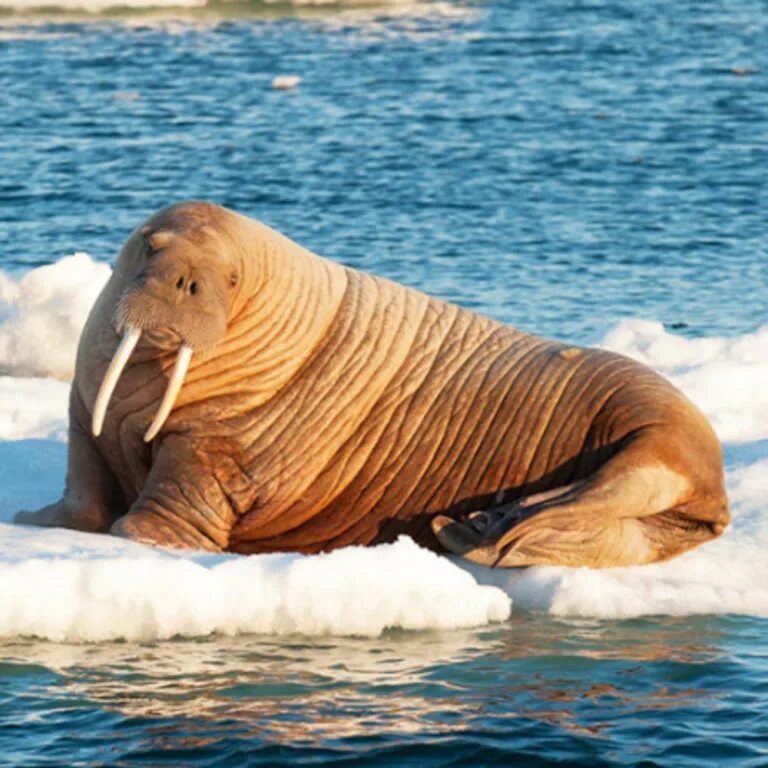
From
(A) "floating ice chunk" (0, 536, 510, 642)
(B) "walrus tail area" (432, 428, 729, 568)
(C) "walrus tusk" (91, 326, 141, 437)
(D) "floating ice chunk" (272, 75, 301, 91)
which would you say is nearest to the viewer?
(A) "floating ice chunk" (0, 536, 510, 642)

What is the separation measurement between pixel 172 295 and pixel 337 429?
94 centimetres

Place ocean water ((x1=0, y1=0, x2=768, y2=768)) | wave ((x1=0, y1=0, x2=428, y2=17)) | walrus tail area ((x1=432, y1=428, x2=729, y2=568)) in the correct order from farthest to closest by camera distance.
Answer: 1. wave ((x1=0, y1=0, x2=428, y2=17))
2. walrus tail area ((x1=432, y1=428, x2=729, y2=568))
3. ocean water ((x1=0, y1=0, x2=768, y2=768))

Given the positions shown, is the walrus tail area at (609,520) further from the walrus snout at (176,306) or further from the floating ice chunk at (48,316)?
the floating ice chunk at (48,316)

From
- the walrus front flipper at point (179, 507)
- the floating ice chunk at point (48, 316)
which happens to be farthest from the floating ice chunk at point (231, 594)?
the floating ice chunk at point (48, 316)

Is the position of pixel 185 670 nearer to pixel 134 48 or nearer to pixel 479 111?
pixel 479 111

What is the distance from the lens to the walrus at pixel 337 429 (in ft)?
24.1

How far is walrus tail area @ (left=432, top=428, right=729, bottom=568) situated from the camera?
7246 millimetres

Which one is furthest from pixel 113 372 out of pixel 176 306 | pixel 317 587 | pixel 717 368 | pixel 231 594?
pixel 717 368

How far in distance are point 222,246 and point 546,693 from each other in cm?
226

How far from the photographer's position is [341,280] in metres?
8.09

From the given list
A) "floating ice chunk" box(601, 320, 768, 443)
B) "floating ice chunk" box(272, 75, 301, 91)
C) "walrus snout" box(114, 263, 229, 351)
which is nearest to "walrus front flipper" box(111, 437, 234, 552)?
"walrus snout" box(114, 263, 229, 351)

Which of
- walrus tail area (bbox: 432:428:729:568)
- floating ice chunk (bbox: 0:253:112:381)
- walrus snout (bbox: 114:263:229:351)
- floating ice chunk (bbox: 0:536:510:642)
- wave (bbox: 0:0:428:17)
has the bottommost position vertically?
floating ice chunk (bbox: 0:536:510:642)

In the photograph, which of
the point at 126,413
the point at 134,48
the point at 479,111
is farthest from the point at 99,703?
the point at 134,48

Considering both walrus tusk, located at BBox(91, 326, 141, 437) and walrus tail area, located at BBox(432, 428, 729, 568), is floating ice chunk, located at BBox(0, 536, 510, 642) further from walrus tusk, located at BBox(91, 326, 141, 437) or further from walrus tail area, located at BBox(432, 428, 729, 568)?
walrus tusk, located at BBox(91, 326, 141, 437)
